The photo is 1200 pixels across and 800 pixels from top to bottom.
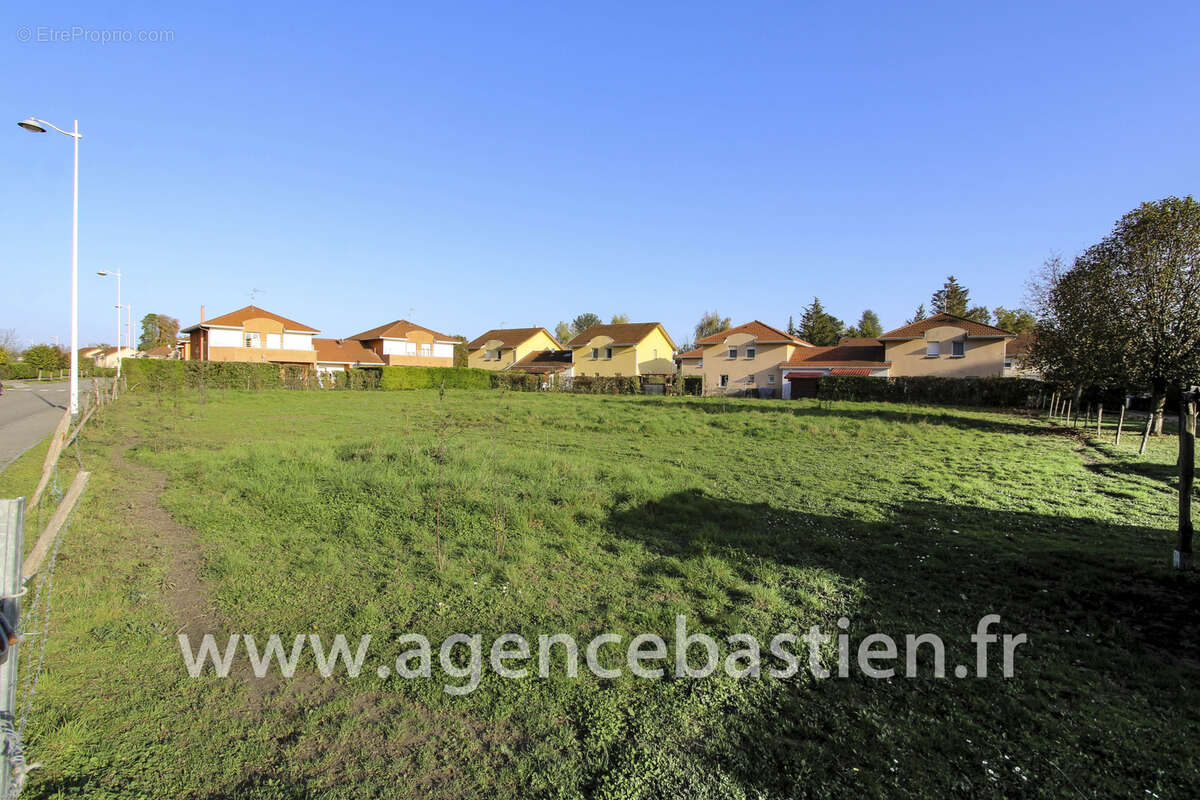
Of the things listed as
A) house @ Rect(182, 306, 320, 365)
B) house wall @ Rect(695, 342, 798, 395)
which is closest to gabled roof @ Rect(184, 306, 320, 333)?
house @ Rect(182, 306, 320, 365)

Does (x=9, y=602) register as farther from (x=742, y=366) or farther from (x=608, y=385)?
(x=742, y=366)

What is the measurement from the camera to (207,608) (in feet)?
15.0

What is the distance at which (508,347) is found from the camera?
2436 inches

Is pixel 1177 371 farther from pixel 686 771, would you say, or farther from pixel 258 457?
pixel 258 457

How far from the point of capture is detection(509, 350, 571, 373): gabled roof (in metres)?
56.3

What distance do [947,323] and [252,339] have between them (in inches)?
2211

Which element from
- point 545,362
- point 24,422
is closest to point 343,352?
point 545,362

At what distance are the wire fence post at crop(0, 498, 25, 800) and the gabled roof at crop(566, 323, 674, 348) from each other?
2042 inches

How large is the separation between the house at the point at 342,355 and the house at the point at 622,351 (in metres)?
20.1

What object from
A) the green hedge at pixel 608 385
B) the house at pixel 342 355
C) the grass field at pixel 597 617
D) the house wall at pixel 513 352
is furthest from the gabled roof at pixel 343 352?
the grass field at pixel 597 617

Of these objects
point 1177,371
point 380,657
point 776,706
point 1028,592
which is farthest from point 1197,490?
point 380,657

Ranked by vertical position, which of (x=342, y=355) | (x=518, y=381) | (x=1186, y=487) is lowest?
(x=1186, y=487)

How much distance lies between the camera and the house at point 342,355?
52188 millimetres

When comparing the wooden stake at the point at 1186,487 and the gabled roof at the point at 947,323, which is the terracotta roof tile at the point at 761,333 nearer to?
the gabled roof at the point at 947,323
